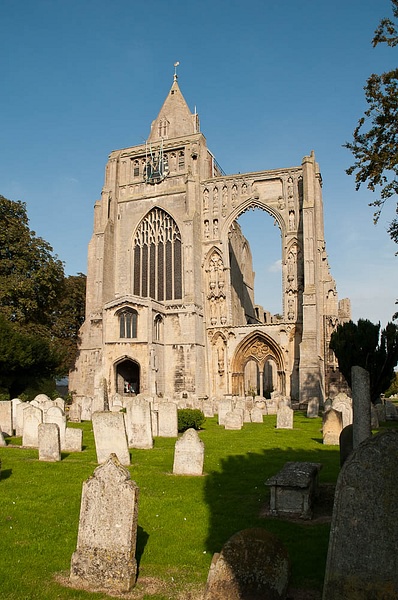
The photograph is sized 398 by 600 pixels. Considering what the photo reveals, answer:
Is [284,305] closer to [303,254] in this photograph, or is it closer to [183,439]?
[303,254]

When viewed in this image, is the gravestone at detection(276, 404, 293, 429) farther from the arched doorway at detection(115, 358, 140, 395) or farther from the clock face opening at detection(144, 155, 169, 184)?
the clock face opening at detection(144, 155, 169, 184)

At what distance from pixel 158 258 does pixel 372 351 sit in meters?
18.6

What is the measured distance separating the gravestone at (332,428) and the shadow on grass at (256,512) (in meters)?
1.80

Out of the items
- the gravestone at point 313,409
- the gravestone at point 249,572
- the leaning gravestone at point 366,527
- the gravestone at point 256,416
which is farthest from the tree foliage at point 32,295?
the leaning gravestone at point 366,527

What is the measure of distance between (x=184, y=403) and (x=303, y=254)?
13439 mm

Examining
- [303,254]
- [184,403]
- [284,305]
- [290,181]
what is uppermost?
[290,181]

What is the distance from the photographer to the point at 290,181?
36188 millimetres

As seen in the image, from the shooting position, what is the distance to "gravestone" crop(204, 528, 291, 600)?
13.6ft

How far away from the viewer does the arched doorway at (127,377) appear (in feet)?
113

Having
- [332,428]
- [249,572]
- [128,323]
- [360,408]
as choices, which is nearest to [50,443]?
[360,408]

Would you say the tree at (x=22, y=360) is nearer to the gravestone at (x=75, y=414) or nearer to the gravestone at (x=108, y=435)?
the gravestone at (x=75, y=414)

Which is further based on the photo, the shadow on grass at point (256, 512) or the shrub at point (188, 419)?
the shrub at point (188, 419)

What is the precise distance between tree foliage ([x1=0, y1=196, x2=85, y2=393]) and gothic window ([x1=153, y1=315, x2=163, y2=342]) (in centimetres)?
584

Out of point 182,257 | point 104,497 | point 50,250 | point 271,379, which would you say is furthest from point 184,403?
point 271,379
